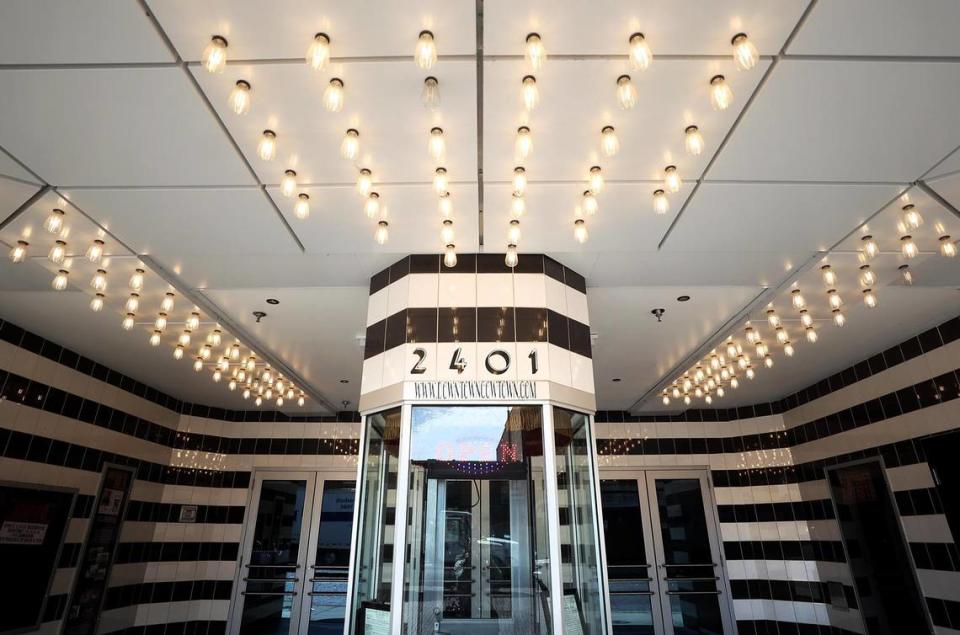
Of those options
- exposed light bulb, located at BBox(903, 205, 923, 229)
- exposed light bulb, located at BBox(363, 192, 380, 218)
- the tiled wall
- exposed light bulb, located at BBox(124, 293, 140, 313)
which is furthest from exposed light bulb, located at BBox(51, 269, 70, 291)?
exposed light bulb, located at BBox(903, 205, 923, 229)

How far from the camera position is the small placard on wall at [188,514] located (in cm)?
802

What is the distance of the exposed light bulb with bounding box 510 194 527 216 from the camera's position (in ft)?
10.7

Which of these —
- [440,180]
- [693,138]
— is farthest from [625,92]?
[440,180]

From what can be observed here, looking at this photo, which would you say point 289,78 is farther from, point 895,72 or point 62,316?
point 62,316

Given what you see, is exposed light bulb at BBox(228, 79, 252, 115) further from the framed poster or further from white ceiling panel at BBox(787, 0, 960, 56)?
the framed poster

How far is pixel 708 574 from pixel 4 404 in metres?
9.09

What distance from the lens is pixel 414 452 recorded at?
348cm

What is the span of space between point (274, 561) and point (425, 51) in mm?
8000

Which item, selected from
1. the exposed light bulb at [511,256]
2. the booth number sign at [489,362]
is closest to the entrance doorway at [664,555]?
the booth number sign at [489,362]

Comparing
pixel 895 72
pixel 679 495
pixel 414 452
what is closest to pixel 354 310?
pixel 414 452

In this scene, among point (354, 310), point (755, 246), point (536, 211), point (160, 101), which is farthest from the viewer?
point (354, 310)

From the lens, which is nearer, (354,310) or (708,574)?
(354,310)

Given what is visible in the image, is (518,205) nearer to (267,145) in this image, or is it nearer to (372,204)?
(372,204)

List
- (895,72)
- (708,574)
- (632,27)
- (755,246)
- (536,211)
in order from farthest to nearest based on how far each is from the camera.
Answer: (708,574) → (755,246) → (536,211) → (895,72) → (632,27)
